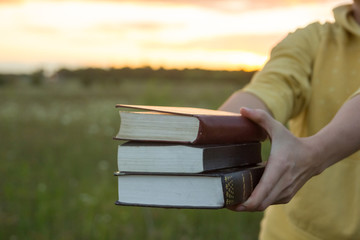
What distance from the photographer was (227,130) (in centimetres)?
108

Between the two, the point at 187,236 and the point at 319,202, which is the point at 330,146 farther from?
the point at 187,236

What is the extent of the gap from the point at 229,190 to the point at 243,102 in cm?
50

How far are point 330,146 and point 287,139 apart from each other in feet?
0.39

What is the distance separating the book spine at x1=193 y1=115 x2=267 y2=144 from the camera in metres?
1.02

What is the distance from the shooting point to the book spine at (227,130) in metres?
1.02

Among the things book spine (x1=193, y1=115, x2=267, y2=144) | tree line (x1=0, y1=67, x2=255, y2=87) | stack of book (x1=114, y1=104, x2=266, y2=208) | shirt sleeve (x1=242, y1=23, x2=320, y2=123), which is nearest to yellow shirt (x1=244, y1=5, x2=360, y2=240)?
shirt sleeve (x1=242, y1=23, x2=320, y2=123)

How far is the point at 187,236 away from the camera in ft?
9.56

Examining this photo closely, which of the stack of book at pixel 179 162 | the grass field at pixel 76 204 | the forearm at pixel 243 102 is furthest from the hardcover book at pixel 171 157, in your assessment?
the grass field at pixel 76 204

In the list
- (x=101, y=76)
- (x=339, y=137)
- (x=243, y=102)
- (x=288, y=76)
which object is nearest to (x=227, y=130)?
(x=339, y=137)

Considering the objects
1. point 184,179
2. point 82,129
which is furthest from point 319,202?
point 82,129

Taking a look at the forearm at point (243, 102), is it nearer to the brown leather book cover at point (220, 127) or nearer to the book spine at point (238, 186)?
the brown leather book cover at point (220, 127)

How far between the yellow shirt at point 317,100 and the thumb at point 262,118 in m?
0.34

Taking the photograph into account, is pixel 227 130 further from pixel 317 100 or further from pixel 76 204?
pixel 76 204

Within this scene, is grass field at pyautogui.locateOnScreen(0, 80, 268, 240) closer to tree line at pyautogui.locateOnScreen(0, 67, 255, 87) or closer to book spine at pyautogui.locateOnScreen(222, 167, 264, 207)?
book spine at pyautogui.locateOnScreen(222, 167, 264, 207)
